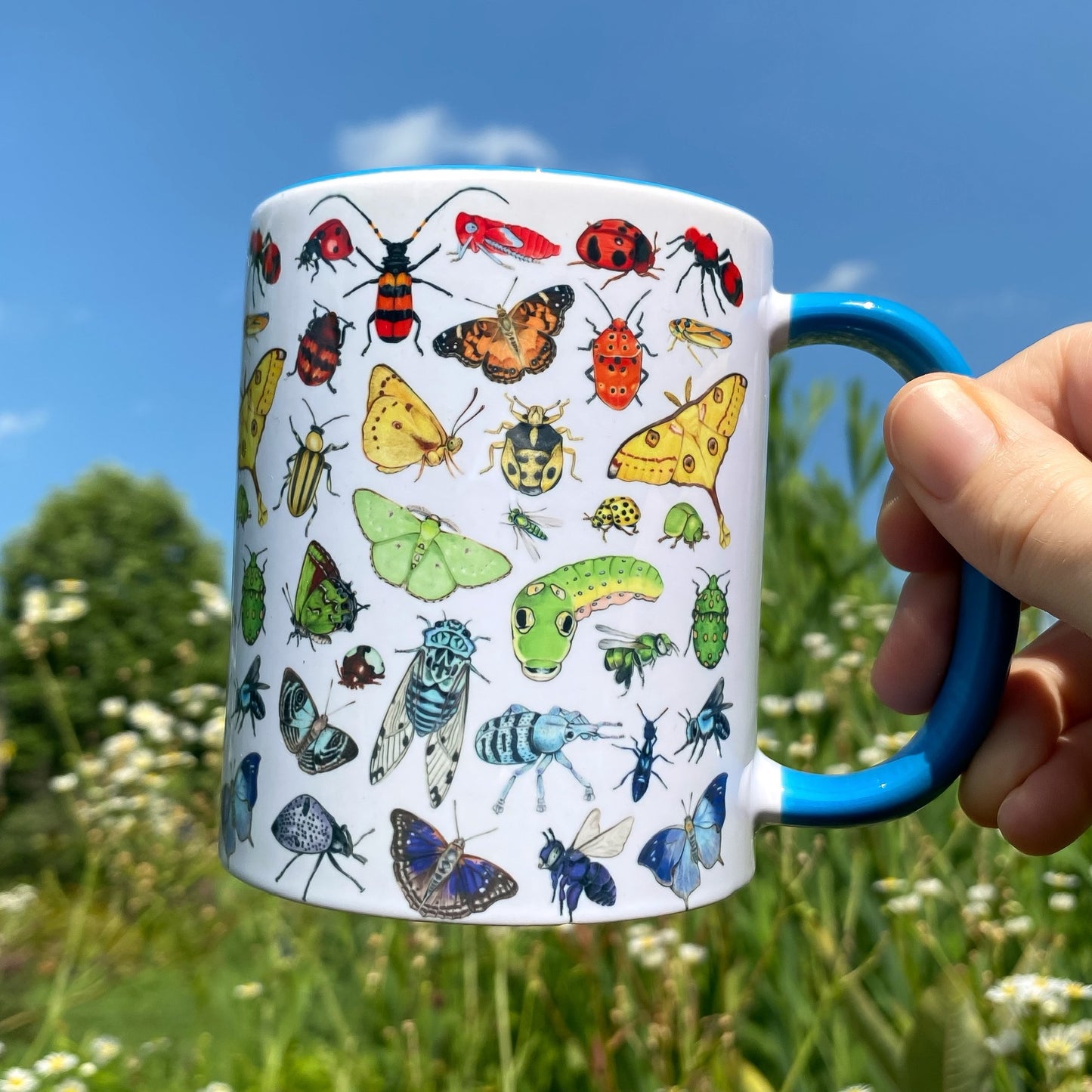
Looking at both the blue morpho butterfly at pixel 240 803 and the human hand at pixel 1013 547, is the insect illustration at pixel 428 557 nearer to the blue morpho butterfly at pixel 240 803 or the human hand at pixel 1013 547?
the blue morpho butterfly at pixel 240 803

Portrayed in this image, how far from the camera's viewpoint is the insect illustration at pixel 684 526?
1041 millimetres

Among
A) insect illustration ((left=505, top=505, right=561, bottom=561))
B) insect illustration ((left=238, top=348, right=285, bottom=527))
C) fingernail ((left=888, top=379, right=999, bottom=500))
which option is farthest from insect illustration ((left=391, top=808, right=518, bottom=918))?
fingernail ((left=888, top=379, right=999, bottom=500))

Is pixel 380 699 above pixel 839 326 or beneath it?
beneath

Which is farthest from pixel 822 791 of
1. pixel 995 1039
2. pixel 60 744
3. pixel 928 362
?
pixel 60 744

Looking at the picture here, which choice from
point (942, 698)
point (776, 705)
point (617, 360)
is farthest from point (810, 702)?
point (617, 360)

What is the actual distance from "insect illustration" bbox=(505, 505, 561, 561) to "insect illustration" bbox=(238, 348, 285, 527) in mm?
284

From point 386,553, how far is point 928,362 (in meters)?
0.67

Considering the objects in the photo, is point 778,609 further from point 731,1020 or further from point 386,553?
point 386,553

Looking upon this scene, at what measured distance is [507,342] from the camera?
39.0 inches

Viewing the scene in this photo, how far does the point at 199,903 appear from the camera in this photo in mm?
3791

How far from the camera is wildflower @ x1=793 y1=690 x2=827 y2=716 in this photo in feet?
7.55

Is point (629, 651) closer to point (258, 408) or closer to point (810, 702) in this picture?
point (258, 408)

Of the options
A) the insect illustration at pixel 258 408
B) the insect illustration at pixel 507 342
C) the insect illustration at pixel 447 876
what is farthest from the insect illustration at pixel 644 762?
the insect illustration at pixel 258 408

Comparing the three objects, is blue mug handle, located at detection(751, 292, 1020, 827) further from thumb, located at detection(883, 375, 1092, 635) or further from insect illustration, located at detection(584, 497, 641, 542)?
insect illustration, located at detection(584, 497, 641, 542)
